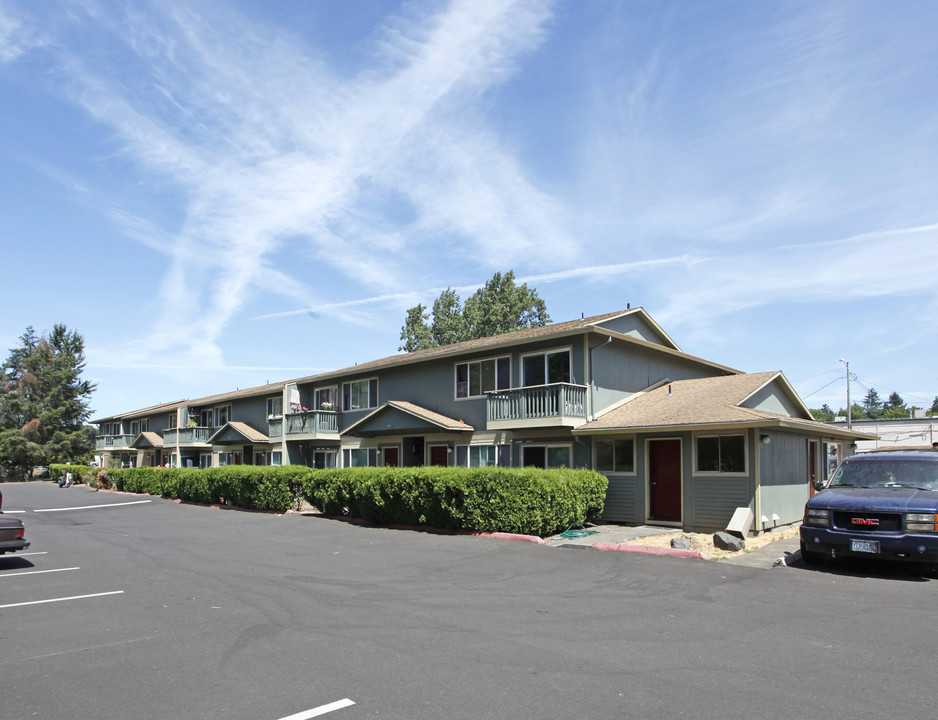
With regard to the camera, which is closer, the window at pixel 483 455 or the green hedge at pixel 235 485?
the window at pixel 483 455

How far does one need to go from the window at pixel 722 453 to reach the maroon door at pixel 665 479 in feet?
2.25

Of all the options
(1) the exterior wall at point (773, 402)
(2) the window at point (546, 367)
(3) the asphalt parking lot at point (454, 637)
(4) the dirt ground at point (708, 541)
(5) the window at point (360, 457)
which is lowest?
(4) the dirt ground at point (708, 541)

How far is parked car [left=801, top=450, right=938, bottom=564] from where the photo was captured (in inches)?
399

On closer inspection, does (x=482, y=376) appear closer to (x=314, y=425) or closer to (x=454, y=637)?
(x=314, y=425)

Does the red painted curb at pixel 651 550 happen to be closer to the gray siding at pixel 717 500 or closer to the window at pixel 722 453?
the gray siding at pixel 717 500

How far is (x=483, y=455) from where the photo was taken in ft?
73.6

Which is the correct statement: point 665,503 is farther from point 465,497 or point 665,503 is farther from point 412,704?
point 412,704

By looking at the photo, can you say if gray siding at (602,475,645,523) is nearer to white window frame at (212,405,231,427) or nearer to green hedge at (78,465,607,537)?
green hedge at (78,465,607,537)

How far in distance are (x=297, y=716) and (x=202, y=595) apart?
518cm

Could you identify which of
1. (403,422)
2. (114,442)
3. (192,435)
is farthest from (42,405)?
(403,422)

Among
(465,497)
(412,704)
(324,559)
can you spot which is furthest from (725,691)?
(465,497)

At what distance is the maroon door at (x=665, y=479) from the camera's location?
58.1 feet

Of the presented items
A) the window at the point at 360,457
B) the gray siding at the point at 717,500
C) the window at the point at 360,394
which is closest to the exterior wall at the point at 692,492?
the gray siding at the point at 717,500

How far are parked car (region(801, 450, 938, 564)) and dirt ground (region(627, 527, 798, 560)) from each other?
1899 millimetres
